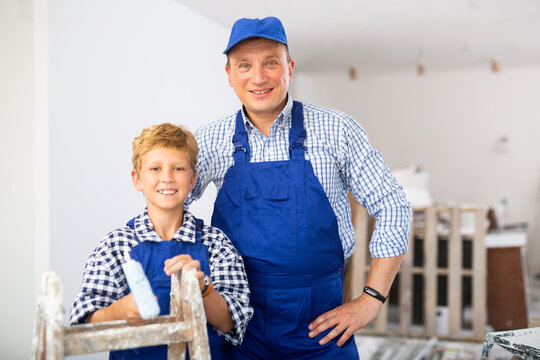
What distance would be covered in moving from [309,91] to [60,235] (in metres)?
7.39

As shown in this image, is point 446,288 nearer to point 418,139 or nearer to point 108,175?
point 108,175

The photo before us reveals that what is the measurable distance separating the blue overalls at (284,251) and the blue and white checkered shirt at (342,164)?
0.05m

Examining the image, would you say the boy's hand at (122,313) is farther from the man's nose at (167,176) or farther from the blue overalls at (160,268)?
the man's nose at (167,176)

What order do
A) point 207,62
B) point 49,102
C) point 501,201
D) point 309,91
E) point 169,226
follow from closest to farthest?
point 169,226 → point 49,102 → point 207,62 → point 501,201 → point 309,91

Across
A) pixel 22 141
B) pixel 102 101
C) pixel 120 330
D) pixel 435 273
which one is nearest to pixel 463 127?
pixel 435 273

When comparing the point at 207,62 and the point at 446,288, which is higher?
the point at 207,62

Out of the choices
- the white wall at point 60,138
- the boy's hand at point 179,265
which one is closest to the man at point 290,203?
the boy's hand at point 179,265

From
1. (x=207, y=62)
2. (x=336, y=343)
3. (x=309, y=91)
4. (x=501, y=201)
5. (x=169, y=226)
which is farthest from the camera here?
(x=309, y=91)

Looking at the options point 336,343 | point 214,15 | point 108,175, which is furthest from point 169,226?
point 214,15

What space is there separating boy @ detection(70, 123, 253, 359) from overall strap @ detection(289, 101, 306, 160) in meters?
0.33

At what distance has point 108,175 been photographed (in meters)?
3.79

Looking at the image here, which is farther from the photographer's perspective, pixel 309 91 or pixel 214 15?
pixel 309 91

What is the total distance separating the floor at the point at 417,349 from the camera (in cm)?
416

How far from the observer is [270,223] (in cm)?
176
